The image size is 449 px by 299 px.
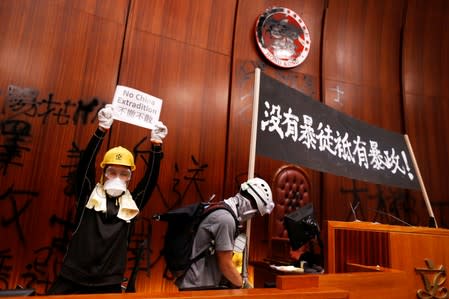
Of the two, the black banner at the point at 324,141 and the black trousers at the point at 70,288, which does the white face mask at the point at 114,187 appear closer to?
the black trousers at the point at 70,288

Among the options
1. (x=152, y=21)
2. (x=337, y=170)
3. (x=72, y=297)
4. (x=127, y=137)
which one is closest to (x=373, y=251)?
(x=337, y=170)

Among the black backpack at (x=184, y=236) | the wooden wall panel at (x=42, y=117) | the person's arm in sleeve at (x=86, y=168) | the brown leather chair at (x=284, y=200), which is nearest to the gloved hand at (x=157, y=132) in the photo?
the person's arm in sleeve at (x=86, y=168)

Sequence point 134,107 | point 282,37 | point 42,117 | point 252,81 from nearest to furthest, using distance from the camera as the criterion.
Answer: point 134,107 < point 42,117 < point 252,81 < point 282,37

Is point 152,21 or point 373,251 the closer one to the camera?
point 373,251

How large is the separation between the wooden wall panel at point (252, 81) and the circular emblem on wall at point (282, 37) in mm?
84

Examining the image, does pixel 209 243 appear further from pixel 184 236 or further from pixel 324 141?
pixel 324 141

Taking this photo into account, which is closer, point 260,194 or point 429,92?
point 260,194

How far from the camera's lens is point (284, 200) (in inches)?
133

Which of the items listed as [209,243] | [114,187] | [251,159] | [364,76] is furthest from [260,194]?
[364,76]

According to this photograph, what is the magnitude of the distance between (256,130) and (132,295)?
1.24m

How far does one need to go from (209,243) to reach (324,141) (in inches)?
52.7

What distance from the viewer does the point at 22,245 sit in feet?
7.66

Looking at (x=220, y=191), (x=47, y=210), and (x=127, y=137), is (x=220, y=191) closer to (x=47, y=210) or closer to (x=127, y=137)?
(x=127, y=137)

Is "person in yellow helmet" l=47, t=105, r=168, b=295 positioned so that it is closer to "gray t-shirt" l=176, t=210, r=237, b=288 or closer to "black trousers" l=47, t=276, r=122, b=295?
"black trousers" l=47, t=276, r=122, b=295
